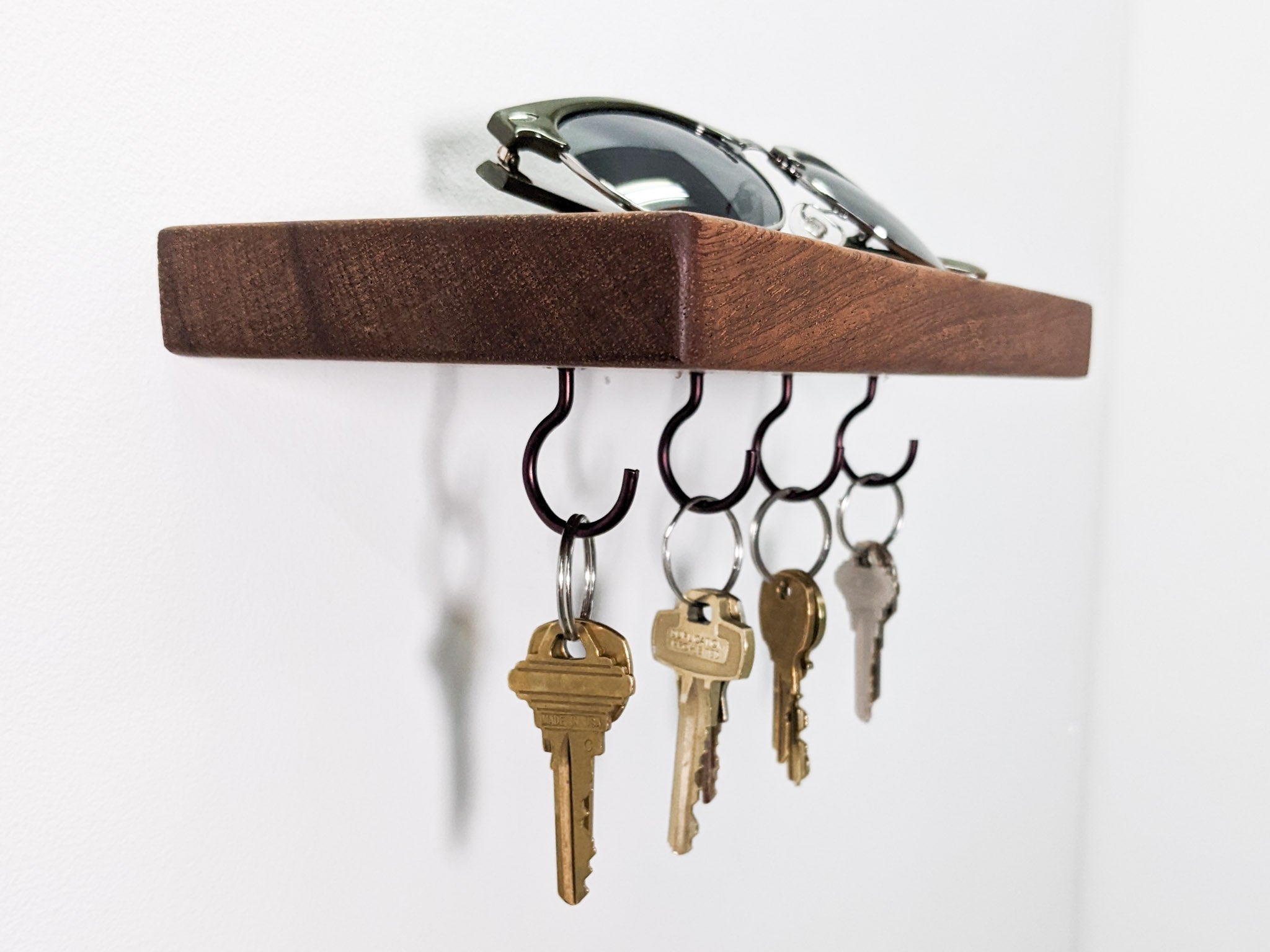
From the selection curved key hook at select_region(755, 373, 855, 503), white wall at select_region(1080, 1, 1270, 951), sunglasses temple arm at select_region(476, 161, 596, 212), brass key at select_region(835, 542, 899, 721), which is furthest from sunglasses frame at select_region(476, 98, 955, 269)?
white wall at select_region(1080, 1, 1270, 951)

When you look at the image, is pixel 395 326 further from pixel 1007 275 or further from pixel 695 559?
pixel 1007 275

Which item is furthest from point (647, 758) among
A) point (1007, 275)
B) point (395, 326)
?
point (1007, 275)

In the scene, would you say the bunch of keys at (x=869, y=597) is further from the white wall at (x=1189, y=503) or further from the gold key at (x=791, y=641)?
the white wall at (x=1189, y=503)

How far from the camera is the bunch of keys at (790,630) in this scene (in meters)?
0.53

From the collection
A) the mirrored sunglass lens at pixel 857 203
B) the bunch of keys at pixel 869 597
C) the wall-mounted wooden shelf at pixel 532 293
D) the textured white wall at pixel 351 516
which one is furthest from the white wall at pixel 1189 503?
the wall-mounted wooden shelf at pixel 532 293

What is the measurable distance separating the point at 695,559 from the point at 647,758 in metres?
0.11

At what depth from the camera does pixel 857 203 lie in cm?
46

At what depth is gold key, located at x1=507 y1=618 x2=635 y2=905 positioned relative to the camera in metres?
0.39

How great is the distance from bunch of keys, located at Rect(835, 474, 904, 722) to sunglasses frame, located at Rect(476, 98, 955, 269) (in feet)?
0.63

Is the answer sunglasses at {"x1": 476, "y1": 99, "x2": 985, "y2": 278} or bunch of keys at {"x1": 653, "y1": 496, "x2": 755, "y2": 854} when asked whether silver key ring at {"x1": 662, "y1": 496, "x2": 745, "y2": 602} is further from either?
sunglasses at {"x1": 476, "y1": 99, "x2": 985, "y2": 278}

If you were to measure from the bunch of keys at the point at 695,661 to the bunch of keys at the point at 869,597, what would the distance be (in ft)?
0.50

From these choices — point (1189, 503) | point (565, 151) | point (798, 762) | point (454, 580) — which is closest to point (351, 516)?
point (454, 580)

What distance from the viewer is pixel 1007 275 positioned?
0.87 meters

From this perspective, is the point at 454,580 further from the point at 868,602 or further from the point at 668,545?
the point at 868,602
